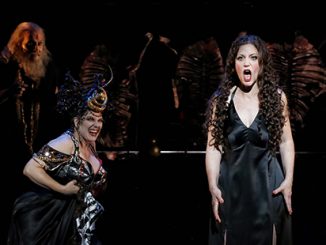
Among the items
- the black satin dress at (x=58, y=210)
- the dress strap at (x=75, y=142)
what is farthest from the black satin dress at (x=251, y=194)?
the dress strap at (x=75, y=142)

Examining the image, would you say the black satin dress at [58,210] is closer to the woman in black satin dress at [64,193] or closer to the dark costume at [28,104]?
the woman in black satin dress at [64,193]

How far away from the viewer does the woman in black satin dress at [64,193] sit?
2824 mm

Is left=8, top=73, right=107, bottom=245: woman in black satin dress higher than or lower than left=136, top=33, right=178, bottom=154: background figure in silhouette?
lower

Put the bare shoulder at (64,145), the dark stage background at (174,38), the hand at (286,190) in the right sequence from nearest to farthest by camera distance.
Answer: the hand at (286,190) → the bare shoulder at (64,145) → the dark stage background at (174,38)

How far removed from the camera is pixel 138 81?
5.72m

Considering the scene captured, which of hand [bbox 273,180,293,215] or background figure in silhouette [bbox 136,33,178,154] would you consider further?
background figure in silhouette [bbox 136,33,178,154]

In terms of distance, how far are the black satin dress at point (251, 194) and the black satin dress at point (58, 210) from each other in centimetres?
72

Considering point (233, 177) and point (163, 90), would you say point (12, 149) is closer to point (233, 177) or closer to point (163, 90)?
point (163, 90)

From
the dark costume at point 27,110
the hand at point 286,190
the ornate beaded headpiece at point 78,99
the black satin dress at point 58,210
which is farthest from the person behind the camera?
the dark costume at point 27,110

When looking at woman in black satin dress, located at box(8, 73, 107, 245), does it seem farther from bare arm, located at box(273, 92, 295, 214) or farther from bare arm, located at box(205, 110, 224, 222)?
bare arm, located at box(273, 92, 295, 214)

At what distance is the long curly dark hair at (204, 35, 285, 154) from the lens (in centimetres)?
278

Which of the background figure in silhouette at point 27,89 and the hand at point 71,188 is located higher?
the background figure in silhouette at point 27,89

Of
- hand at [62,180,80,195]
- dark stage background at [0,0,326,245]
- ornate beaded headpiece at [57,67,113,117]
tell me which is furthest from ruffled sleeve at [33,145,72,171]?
dark stage background at [0,0,326,245]

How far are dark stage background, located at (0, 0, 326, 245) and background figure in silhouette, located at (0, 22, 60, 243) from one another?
0.13 m
